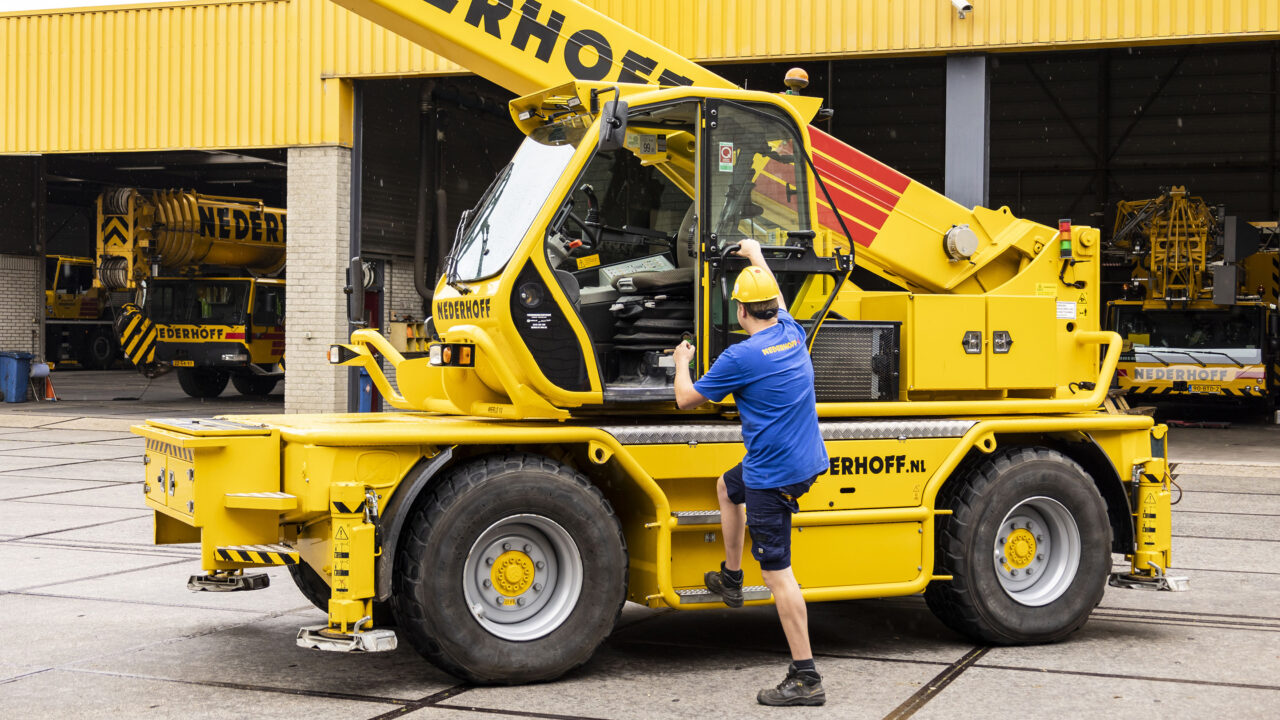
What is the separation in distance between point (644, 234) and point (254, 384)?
22830mm

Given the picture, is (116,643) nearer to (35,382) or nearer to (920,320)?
(920,320)

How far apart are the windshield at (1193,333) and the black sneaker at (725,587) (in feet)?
58.8

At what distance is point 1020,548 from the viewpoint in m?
7.34

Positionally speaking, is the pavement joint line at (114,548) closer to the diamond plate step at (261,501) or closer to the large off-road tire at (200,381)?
the diamond plate step at (261,501)

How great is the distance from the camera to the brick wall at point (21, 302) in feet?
87.4

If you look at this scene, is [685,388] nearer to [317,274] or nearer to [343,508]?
[343,508]

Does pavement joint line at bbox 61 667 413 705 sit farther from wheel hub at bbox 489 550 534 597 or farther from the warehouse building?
the warehouse building

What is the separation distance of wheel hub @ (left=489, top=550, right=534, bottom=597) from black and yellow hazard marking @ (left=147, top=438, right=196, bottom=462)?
1412 mm

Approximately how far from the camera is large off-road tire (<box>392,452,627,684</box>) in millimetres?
6039

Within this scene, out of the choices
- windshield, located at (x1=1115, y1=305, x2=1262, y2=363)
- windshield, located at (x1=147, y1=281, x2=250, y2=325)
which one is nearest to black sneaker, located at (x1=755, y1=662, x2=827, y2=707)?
windshield, located at (x1=1115, y1=305, x2=1262, y2=363)

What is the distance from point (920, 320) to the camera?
723 cm

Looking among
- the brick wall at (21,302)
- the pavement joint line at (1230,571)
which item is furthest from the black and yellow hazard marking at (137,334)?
the pavement joint line at (1230,571)

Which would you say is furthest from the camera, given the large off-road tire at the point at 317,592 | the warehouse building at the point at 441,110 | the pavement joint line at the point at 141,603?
the warehouse building at the point at 441,110

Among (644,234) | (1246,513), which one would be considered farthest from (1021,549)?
(1246,513)
